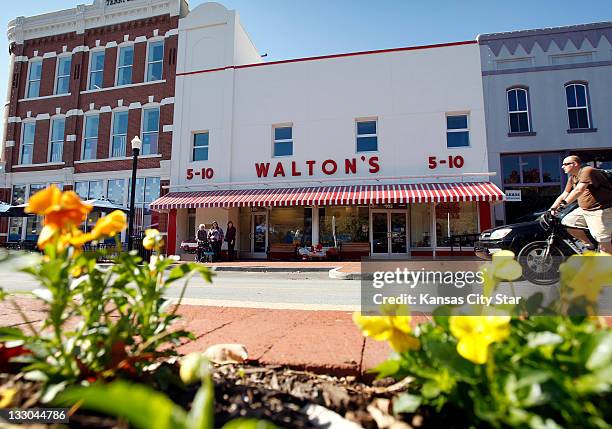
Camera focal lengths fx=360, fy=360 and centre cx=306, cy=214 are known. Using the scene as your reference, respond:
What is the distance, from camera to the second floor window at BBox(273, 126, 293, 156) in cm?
1509

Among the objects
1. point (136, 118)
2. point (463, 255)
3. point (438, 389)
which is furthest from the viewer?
point (136, 118)

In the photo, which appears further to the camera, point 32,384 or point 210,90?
point 210,90

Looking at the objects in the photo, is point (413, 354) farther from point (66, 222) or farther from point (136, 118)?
point (136, 118)

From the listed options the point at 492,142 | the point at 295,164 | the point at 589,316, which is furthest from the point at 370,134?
the point at 589,316

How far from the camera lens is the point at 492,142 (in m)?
14.0

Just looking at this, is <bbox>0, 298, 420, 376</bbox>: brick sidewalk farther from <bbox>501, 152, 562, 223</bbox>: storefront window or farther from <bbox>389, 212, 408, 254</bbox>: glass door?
<bbox>501, 152, 562, 223</bbox>: storefront window

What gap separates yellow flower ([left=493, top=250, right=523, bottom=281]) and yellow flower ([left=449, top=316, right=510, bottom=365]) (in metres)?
0.21

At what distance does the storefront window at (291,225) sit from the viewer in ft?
49.2

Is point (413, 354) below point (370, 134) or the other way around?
below

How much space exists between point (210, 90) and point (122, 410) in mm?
17090

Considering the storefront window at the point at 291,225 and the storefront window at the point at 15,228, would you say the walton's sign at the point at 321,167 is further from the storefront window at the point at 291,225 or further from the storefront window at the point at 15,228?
the storefront window at the point at 15,228

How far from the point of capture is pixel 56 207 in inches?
Result: 42.3

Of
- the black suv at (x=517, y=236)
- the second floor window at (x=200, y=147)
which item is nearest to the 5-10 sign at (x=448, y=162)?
the black suv at (x=517, y=236)

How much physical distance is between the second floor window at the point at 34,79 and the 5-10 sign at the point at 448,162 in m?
20.1
